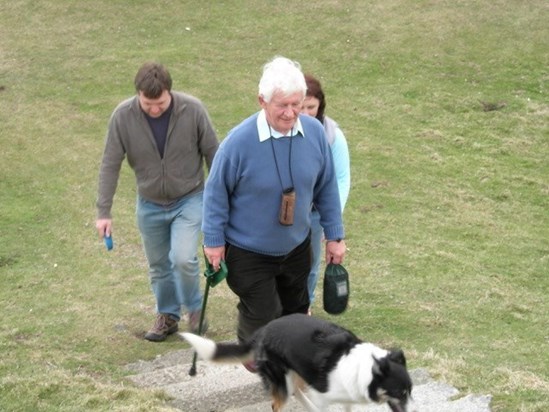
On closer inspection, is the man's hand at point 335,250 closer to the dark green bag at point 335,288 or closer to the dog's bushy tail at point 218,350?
the dark green bag at point 335,288

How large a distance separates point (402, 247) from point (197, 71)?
6.34 meters

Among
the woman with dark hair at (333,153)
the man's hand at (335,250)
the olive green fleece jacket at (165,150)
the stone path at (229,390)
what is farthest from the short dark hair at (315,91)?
the stone path at (229,390)

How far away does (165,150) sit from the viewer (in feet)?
22.2

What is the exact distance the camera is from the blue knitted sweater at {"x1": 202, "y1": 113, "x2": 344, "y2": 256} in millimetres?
5199

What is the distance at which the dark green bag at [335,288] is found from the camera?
5785 millimetres

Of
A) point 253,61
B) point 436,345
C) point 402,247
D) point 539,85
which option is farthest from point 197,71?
point 436,345

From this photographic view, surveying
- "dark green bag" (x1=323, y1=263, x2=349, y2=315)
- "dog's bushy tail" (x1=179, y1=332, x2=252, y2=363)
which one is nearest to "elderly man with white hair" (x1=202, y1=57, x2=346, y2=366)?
"dark green bag" (x1=323, y1=263, x2=349, y2=315)

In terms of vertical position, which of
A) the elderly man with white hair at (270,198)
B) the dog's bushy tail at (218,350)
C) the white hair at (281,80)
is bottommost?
the dog's bushy tail at (218,350)

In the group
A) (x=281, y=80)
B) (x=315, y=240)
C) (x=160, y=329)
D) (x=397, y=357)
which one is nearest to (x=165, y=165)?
(x=315, y=240)

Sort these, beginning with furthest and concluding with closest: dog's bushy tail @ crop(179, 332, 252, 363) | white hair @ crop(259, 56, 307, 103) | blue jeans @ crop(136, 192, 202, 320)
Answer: blue jeans @ crop(136, 192, 202, 320), dog's bushy tail @ crop(179, 332, 252, 363), white hair @ crop(259, 56, 307, 103)

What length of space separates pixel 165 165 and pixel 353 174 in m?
5.44

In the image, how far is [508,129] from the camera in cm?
1338

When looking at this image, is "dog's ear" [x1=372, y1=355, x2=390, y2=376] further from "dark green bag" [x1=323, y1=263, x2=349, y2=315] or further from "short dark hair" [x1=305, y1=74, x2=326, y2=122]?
"short dark hair" [x1=305, y1=74, x2=326, y2=122]

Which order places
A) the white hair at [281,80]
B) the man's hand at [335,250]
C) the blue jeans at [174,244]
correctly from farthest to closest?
the blue jeans at [174,244] → the man's hand at [335,250] → the white hair at [281,80]
